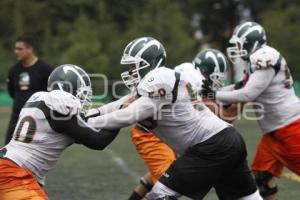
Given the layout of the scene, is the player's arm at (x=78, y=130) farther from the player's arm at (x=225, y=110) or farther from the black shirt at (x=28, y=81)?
the black shirt at (x=28, y=81)

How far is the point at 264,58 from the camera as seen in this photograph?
5.78 m

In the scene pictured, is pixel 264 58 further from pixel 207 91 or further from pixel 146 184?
pixel 146 184

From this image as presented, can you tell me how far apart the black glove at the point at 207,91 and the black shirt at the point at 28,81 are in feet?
8.81

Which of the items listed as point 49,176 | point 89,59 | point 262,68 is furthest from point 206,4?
point 262,68

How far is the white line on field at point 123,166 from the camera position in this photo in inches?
347

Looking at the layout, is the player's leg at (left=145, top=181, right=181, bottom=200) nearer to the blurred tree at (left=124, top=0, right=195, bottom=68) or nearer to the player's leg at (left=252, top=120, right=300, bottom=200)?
the player's leg at (left=252, top=120, right=300, bottom=200)

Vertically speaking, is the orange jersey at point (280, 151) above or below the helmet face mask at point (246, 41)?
below

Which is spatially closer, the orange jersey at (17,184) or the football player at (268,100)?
the orange jersey at (17,184)

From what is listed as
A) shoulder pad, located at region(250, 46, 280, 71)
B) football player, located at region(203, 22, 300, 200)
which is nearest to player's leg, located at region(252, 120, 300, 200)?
football player, located at region(203, 22, 300, 200)

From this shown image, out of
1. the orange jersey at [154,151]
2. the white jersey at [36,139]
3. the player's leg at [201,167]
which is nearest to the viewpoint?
the white jersey at [36,139]

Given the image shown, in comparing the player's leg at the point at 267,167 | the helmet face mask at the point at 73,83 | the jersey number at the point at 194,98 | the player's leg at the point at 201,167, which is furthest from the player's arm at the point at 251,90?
the helmet face mask at the point at 73,83

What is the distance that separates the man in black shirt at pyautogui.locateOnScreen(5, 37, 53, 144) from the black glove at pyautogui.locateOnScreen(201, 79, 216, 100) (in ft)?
8.84

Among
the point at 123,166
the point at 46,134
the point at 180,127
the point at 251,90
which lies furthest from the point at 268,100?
the point at 123,166

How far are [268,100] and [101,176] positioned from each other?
11.3 ft
